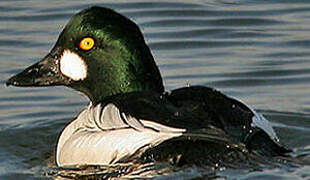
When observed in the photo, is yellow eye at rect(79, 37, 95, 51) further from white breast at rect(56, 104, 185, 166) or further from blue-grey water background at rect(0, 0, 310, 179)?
blue-grey water background at rect(0, 0, 310, 179)

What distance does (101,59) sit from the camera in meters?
8.27

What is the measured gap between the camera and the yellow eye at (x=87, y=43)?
8.18 meters

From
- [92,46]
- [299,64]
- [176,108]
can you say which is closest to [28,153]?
[92,46]

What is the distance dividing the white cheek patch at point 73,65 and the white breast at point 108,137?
1.15ft

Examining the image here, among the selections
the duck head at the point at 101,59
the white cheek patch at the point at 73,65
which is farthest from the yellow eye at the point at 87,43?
the white cheek patch at the point at 73,65

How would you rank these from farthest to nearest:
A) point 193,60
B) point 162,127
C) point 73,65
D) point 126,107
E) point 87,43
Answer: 1. point 193,60
2. point 73,65
3. point 87,43
4. point 126,107
5. point 162,127

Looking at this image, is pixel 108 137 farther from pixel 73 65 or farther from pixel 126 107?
pixel 73 65

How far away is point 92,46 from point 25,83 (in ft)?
1.99

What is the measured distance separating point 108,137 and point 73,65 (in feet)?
2.99

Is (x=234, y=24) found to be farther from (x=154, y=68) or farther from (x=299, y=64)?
(x=154, y=68)

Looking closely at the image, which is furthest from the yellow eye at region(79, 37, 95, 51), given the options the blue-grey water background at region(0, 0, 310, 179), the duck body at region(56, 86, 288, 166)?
the blue-grey water background at region(0, 0, 310, 179)

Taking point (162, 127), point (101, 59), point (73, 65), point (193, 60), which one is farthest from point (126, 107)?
point (193, 60)

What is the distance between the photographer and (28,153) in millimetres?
8773

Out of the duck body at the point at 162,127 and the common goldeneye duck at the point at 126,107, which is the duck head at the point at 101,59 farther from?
the duck body at the point at 162,127
